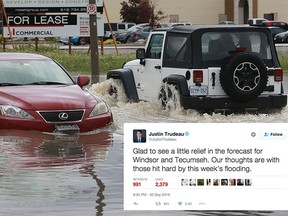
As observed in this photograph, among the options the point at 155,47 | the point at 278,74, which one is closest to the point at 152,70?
Result: the point at 155,47

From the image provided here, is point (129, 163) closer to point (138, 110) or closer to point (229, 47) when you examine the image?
point (229, 47)

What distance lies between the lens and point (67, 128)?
14.1 m

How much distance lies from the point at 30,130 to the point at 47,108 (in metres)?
0.40

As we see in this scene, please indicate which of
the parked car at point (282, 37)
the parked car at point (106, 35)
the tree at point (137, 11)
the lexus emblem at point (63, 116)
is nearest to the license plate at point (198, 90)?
the lexus emblem at point (63, 116)

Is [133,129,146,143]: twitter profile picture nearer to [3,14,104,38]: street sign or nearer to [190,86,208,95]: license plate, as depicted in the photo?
[190,86,208,95]: license plate

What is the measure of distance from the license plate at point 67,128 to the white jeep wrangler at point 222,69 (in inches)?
112

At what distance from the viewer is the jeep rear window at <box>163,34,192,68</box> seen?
16.7 meters

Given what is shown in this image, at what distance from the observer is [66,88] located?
1492cm

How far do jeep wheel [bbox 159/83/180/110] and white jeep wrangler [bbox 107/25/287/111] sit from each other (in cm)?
2

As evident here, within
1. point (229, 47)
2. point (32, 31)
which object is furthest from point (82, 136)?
point (32, 31)

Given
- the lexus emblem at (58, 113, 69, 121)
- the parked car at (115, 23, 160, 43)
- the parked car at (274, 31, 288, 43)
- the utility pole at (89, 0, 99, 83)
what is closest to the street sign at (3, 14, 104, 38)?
the utility pole at (89, 0, 99, 83)

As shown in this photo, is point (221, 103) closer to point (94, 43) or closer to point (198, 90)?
point (198, 90)

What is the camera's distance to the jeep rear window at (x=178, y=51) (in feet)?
54.9

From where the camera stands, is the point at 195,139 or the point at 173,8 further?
the point at 173,8
